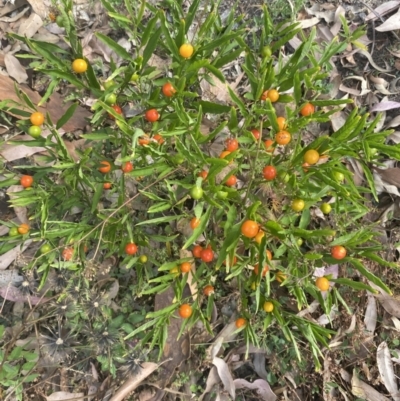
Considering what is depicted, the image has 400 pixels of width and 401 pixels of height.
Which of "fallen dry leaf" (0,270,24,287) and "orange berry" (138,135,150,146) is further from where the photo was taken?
"fallen dry leaf" (0,270,24,287)

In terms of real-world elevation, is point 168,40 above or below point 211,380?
above

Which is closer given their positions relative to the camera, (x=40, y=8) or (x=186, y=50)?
(x=186, y=50)

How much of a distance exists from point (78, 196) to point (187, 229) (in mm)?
709

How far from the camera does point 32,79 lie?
313cm

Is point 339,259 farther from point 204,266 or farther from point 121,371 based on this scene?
point 121,371

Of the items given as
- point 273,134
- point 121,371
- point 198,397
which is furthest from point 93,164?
point 198,397

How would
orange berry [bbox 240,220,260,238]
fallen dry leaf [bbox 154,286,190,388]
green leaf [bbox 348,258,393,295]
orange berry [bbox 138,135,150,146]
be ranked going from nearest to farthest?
orange berry [bbox 240,220,260,238] → green leaf [bbox 348,258,393,295] → orange berry [bbox 138,135,150,146] → fallen dry leaf [bbox 154,286,190,388]

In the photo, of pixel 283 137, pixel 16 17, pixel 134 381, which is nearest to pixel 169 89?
pixel 283 137

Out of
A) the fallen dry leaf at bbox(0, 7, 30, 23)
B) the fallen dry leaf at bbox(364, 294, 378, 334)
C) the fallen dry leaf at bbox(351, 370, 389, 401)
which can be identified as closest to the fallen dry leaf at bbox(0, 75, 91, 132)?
the fallen dry leaf at bbox(0, 7, 30, 23)

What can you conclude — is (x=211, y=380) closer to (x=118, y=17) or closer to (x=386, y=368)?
(x=386, y=368)

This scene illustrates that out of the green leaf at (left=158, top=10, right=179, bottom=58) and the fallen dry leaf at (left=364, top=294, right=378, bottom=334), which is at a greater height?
the green leaf at (left=158, top=10, right=179, bottom=58)

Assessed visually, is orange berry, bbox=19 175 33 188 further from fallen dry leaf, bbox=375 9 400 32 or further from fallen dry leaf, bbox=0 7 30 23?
fallen dry leaf, bbox=375 9 400 32

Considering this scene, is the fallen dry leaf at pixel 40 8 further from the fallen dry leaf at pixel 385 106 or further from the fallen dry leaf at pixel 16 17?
the fallen dry leaf at pixel 385 106

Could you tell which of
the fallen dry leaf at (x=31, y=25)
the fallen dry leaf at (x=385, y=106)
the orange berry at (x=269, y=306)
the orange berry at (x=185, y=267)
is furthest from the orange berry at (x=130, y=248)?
the fallen dry leaf at (x=385, y=106)
